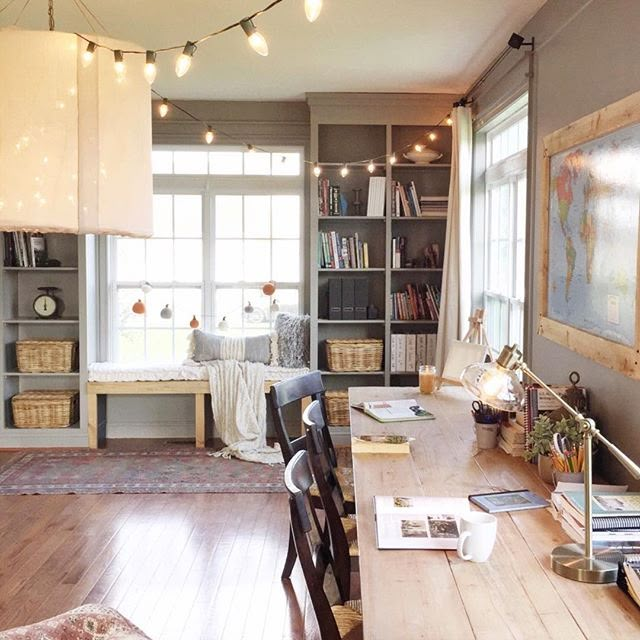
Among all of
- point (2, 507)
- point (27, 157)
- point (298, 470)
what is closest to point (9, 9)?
point (27, 157)

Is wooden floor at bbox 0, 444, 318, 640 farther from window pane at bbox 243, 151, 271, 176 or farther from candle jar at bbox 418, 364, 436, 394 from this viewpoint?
window pane at bbox 243, 151, 271, 176

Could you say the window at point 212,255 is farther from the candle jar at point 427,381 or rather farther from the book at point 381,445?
the book at point 381,445

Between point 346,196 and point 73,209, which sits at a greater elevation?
point 346,196

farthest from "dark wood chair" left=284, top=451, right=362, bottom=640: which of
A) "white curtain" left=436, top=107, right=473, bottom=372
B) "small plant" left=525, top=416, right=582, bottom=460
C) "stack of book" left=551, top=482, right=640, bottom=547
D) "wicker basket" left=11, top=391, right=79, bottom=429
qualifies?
"wicker basket" left=11, top=391, right=79, bottom=429

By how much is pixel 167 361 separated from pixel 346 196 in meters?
1.95

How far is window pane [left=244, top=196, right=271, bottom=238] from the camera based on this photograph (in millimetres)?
6559

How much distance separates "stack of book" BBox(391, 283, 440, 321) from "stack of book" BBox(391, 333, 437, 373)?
17 cm

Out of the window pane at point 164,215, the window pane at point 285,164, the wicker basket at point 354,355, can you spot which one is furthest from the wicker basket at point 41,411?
the window pane at point 285,164

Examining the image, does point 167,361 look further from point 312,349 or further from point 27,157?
point 27,157

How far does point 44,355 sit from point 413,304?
2861mm

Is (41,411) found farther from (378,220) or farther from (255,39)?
(255,39)

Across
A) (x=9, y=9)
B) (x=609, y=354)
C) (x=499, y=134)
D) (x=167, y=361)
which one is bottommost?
(x=167, y=361)

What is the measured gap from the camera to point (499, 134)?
520 centimetres

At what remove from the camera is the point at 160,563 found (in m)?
3.83
